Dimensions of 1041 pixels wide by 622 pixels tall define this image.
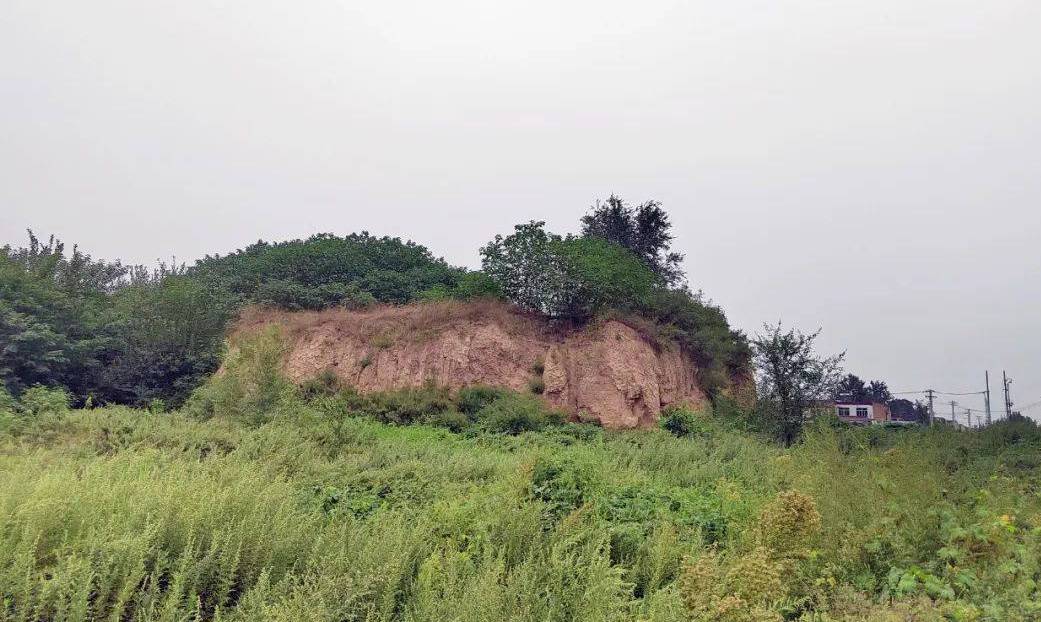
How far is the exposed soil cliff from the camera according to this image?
20.2 meters

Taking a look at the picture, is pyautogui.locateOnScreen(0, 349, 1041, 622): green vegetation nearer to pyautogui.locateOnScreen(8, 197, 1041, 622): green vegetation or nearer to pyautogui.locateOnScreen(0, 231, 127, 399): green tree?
pyautogui.locateOnScreen(8, 197, 1041, 622): green vegetation

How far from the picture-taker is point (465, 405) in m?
19.2

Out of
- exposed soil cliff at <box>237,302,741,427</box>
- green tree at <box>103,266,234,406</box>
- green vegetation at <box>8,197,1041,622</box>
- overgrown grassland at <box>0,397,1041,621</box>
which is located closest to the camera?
overgrown grassland at <box>0,397,1041,621</box>

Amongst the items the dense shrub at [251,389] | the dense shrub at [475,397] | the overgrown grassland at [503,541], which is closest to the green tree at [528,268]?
the dense shrub at [475,397]

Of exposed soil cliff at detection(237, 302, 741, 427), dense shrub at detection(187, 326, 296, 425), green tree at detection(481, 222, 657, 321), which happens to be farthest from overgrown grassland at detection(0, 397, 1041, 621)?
green tree at detection(481, 222, 657, 321)

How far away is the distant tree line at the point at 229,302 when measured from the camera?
18.7 metres

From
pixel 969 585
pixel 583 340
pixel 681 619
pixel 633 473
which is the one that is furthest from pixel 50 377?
pixel 969 585

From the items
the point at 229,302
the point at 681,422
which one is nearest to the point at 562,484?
the point at 681,422

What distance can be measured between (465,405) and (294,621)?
15.9m

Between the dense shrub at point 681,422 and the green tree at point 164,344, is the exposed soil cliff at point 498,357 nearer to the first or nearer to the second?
the dense shrub at point 681,422

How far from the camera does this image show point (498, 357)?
2078 centimetres

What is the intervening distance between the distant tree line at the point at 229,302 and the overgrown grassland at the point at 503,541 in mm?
10534

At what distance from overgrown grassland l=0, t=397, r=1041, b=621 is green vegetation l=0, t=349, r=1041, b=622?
0.09 ft

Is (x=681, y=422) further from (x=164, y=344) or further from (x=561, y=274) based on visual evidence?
(x=164, y=344)
